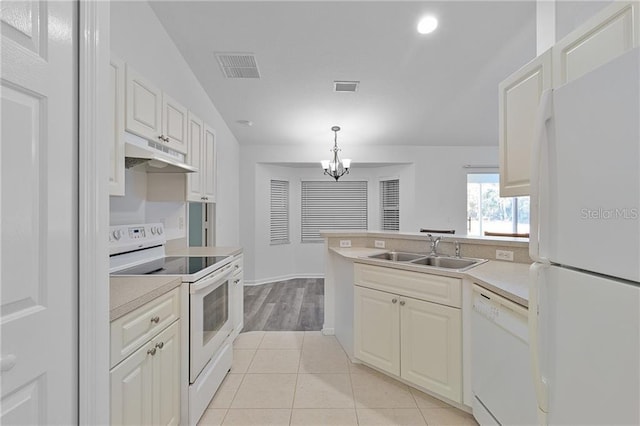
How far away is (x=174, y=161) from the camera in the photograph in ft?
6.16

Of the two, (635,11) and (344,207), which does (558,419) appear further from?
(344,207)

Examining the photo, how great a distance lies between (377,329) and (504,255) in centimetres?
113

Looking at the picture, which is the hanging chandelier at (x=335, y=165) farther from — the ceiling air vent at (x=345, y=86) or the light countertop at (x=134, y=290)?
the light countertop at (x=134, y=290)

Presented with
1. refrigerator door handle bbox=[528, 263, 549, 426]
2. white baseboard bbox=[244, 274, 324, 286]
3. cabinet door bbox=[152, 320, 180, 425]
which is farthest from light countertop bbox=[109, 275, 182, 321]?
white baseboard bbox=[244, 274, 324, 286]

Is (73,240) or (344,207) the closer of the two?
(73,240)

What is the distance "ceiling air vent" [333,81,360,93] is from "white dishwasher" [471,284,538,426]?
2595mm

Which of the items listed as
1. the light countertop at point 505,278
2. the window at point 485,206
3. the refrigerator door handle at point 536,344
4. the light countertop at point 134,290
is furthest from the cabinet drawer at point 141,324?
the window at point 485,206

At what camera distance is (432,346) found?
1849 mm

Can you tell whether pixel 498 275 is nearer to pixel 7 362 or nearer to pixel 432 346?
pixel 432 346

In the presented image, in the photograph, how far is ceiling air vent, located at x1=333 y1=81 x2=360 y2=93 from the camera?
3.21 meters

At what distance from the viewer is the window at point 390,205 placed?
5523 millimetres

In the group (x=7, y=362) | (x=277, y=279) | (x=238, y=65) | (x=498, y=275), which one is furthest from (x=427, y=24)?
(x=277, y=279)

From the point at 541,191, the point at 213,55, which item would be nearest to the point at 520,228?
the point at 541,191

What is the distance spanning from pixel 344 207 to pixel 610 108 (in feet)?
16.8
